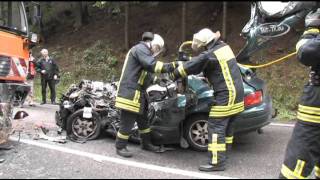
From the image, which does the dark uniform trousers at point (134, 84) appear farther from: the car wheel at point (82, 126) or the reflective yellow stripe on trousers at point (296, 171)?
the reflective yellow stripe on trousers at point (296, 171)

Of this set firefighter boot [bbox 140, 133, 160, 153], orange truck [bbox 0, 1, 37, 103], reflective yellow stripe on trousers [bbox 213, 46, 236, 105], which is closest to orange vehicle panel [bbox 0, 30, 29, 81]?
orange truck [bbox 0, 1, 37, 103]

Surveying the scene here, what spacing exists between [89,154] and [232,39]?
412 inches

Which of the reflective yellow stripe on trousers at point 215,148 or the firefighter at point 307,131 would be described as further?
the reflective yellow stripe on trousers at point 215,148

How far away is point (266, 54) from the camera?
14383 mm

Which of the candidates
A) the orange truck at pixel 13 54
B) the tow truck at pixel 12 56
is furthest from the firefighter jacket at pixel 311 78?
the orange truck at pixel 13 54

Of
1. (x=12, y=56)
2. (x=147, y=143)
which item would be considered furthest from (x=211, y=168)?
(x=12, y=56)

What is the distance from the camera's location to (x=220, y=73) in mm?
5734

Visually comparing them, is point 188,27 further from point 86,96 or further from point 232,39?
point 86,96

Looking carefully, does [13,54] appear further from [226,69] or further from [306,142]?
[306,142]

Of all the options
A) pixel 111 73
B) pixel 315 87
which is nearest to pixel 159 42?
pixel 315 87

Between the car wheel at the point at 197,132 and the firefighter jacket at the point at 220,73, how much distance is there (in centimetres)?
78

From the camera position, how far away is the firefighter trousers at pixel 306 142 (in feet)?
14.7

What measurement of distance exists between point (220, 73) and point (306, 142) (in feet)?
5.24

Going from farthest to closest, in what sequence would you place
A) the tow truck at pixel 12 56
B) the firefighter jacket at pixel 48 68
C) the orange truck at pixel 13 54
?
the firefighter jacket at pixel 48 68 < the orange truck at pixel 13 54 < the tow truck at pixel 12 56
